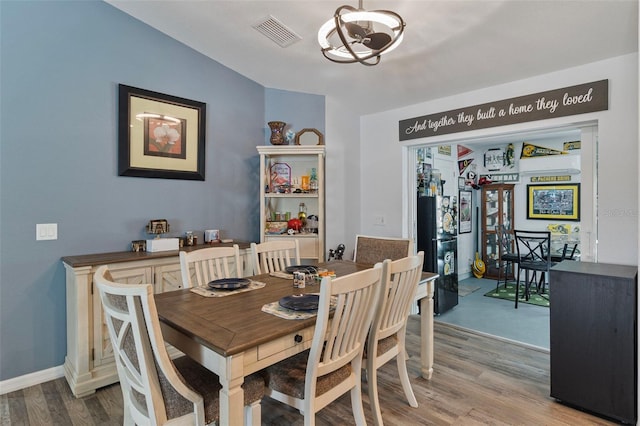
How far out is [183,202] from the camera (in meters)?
3.22

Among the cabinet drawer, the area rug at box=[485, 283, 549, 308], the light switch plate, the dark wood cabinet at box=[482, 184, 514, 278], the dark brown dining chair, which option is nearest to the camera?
the cabinet drawer

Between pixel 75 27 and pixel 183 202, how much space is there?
1.56 meters

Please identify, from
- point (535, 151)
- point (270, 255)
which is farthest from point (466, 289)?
point (270, 255)

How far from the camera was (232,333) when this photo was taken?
1363mm

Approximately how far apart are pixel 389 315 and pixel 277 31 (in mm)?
2333

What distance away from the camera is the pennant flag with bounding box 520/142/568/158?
5.54 meters

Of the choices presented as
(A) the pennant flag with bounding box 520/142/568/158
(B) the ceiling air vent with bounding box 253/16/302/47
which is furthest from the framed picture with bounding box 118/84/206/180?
(A) the pennant flag with bounding box 520/142/568/158

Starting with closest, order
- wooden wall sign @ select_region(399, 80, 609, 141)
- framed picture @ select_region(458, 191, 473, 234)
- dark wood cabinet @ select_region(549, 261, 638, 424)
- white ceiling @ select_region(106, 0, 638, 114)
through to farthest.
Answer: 1. dark wood cabinet @ select_region(549, 261, 638, 424)
2. white ceiling @ select_region(106, 0, 638, 114)
3. wooden wall sign @ select_region(399, 80, 609, 141)
4. framed picture @ select_region(458, 191, 473, 234)

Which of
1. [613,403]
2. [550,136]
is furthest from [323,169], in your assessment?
[550,136]

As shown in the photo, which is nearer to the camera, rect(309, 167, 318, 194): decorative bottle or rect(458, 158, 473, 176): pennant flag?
rect(309, 167, 318, 194): decorative bottle

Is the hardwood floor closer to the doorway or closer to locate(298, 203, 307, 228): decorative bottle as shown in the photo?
the doorway

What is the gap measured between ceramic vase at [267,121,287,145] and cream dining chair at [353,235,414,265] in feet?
4.53

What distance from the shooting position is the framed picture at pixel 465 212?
5.93 m

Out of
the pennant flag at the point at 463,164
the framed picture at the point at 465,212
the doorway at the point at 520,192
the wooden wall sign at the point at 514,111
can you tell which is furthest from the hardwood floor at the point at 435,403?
the pennant flag at the point at 463,164
